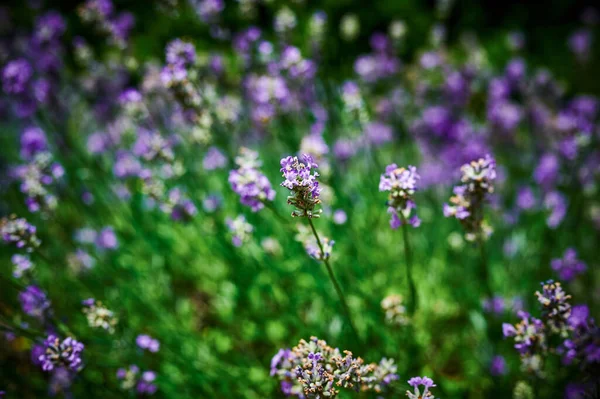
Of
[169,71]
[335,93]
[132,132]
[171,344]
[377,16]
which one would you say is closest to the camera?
[169,71]

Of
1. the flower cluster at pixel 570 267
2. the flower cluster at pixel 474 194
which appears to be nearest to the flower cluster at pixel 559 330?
the flower cluster at pixel 474 194

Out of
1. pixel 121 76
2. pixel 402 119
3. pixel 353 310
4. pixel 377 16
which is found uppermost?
pixel 377 16

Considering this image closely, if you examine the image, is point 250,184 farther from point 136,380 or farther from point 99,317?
point 136,380

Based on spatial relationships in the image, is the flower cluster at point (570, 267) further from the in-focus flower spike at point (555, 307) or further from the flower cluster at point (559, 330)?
the in-focus flower spike at point (555, 307)

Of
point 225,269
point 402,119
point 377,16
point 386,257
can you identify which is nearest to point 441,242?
point 386,257

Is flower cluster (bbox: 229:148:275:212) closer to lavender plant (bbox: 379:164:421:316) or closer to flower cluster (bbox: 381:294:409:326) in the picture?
lavender plant (bbox: 379:164:421:316)

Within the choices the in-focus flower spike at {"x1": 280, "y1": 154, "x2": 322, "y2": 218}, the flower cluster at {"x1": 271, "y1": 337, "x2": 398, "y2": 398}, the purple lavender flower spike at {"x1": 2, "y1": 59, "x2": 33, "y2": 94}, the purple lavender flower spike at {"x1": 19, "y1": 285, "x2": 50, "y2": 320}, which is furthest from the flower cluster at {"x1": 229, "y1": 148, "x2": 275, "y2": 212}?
the purple lavender flower spike at {"x1": 2, "y1": 59, "x2": 33, "y2": 94}

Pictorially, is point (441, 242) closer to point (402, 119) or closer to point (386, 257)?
point (386, 257)
